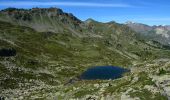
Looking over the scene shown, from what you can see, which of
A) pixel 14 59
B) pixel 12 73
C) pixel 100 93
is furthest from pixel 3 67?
pixel 100 93

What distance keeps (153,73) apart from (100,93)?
26.5 feet

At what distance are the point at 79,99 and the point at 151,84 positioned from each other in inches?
456

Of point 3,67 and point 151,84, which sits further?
point 3,67

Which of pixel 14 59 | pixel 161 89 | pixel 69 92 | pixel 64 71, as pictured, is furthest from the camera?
pixel 64 71

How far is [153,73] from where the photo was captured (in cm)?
4284

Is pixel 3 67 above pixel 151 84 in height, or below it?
below

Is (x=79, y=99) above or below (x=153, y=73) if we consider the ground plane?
below

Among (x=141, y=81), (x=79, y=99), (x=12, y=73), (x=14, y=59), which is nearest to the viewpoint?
(x=141, y=81)

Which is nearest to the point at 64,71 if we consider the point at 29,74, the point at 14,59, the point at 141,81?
the point at 14,59

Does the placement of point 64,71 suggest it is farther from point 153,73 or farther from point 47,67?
point 153,73

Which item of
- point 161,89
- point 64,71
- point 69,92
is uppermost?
point 161,89

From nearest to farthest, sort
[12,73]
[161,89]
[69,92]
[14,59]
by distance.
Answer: [161,89], [69,92], [12,73], [14,59]

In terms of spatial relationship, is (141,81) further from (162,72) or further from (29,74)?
(29,74)

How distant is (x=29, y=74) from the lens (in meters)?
140
